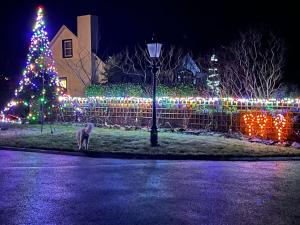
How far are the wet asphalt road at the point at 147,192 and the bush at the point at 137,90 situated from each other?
14.5 m

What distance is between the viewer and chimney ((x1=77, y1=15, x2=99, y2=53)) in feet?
122

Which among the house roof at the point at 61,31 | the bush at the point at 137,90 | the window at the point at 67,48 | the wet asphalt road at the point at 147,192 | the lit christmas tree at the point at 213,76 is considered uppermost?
the house roof at the point at 61,31

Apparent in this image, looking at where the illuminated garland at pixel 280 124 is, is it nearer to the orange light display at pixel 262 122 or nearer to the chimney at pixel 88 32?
the orange light display at pixel 262 122

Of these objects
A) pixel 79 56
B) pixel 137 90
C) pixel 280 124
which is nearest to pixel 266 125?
pixel 280 124

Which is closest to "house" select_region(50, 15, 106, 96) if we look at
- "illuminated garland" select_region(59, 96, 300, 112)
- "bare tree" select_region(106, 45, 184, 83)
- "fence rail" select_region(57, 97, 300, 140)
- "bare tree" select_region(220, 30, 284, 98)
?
"bare tree" select_region(106, 45, 184, 83)

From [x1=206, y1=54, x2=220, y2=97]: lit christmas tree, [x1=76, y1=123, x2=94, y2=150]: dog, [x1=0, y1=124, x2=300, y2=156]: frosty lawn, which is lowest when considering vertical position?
[x1=0, y1=124, x2=300, y2=156]: frosty lawn

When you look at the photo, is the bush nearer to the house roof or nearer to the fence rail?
the fence rail

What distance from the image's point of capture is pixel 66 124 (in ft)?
93.1

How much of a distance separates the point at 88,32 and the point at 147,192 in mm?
29162

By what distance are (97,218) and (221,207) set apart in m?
2.30

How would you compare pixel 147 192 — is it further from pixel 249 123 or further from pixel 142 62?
pixel 142 62

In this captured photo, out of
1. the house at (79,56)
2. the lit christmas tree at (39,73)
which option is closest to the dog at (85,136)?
the lit christmas tree at (39,73)

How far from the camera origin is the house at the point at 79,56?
122 ft

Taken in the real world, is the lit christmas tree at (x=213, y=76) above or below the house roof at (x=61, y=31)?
below
